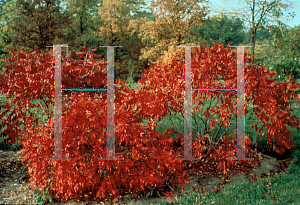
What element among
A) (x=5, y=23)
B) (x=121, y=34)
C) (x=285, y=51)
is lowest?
(x=285, y=51)

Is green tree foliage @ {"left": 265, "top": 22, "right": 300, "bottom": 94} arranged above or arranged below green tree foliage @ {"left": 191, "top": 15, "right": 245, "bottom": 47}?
below

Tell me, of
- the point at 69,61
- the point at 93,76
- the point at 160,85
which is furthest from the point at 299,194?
the point at 69,61

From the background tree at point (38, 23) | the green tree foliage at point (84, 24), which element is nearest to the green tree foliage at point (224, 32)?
the green tree foliage at point (84, 24)

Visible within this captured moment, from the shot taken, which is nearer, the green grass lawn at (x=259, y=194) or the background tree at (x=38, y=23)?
the green grass lawn at (x=259, y=194)

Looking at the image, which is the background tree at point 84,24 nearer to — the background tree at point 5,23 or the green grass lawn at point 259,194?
the background tree at point 5,23

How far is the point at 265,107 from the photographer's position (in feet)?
15.8

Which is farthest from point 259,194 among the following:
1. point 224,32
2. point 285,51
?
point 224,32

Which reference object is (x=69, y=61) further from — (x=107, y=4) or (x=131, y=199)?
(x=107, y=4)

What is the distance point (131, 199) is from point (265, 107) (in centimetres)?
273

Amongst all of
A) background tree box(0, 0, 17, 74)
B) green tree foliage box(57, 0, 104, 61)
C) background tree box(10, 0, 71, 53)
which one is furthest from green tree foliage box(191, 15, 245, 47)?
background tree box(10, 0, 71, 53)

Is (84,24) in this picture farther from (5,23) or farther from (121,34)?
(5,23)

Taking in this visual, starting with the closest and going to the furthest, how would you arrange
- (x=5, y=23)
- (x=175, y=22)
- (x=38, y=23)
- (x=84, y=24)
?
(x=38, y=23), (x=175, y=22), (x=5, y=23), (x=84, y=24)

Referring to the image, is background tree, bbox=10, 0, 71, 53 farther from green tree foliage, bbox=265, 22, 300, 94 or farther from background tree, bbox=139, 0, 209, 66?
green tree foliage, bbox=265, 22, 300, 94

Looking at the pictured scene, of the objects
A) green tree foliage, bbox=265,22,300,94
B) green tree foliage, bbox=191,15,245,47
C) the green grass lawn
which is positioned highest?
green tree foliage, bbox=191,15,245,47
